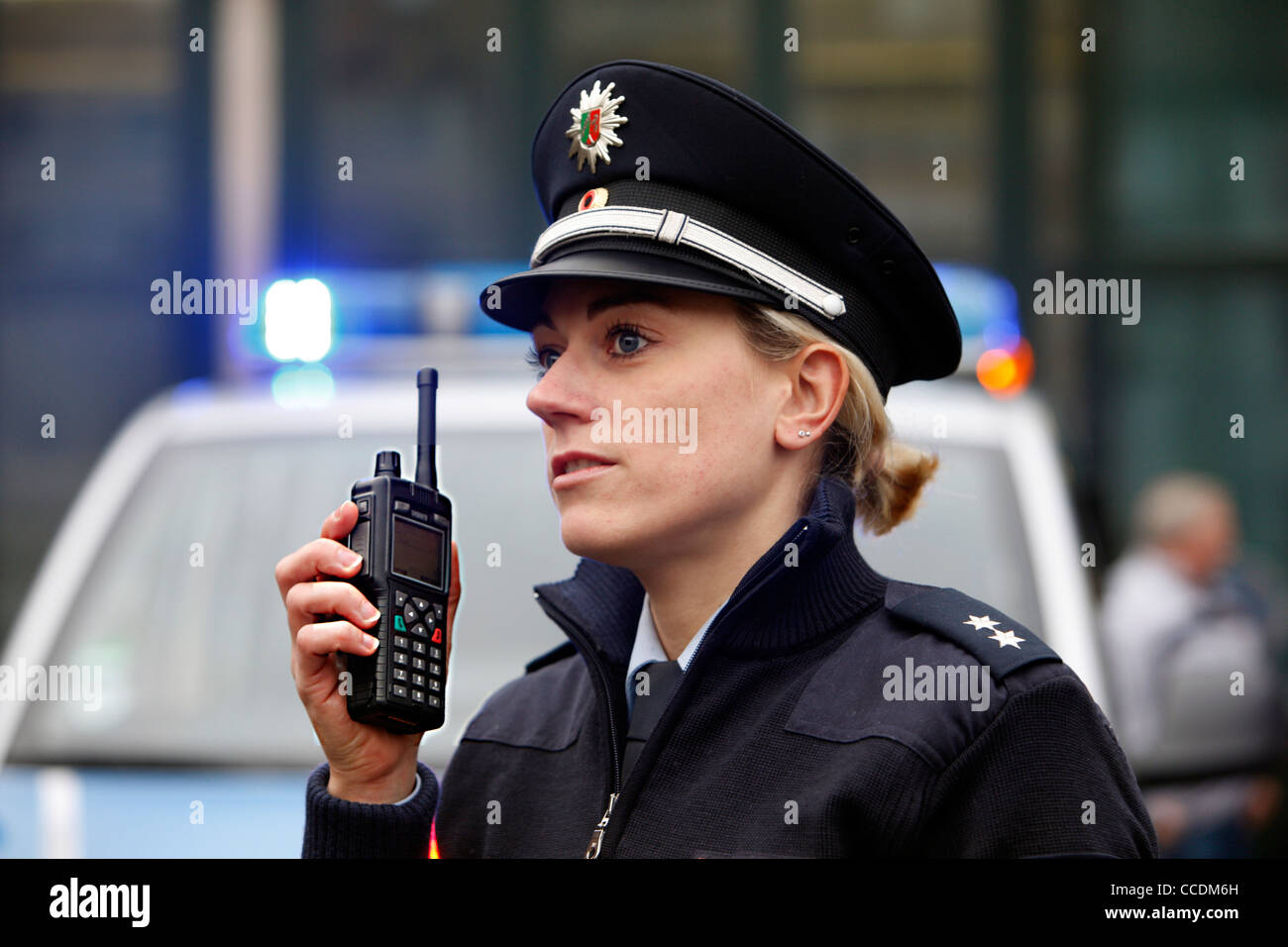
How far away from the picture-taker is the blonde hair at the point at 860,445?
1760 millimetres

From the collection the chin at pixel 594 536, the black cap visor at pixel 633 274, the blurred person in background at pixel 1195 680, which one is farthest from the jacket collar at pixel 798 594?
the blurred person in background at pixel 1195 680

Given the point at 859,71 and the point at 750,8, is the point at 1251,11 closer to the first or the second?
the point at 859,71

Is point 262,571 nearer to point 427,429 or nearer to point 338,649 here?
point 427,429

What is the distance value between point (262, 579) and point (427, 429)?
6.13 ft

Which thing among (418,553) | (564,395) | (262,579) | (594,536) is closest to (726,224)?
(564,395)

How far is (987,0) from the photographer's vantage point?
797 cm

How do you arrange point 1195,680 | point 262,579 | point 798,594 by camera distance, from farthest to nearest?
point 262,579
point 1195,680
point 798,594

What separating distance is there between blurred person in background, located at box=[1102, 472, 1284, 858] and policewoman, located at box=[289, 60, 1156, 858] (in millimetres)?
1389

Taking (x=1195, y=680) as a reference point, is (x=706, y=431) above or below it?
above

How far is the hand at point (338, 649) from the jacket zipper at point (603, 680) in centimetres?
12

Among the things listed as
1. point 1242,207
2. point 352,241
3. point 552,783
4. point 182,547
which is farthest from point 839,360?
point 1242,207

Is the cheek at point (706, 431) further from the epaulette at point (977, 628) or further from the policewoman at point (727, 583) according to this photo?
the epaulette at point (977, 628)

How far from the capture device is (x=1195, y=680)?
10.2ft

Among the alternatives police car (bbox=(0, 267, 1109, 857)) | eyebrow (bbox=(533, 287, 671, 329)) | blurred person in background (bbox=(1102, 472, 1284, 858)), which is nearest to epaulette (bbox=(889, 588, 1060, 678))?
eyebrow (bbox=(533, 287, 671, 329))
